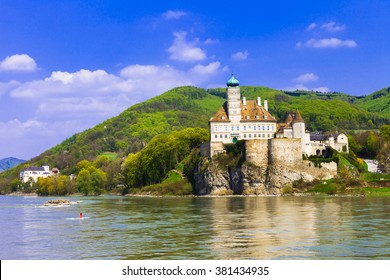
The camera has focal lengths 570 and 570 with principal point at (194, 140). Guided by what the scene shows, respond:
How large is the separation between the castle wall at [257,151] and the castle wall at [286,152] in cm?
173

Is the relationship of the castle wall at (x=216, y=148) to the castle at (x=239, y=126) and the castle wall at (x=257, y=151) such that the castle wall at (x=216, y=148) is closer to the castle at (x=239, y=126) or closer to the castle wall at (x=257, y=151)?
the castle at (x=239, y=126)

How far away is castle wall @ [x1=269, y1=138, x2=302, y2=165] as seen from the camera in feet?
336

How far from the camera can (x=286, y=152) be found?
102688mm

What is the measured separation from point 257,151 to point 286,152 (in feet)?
17.3

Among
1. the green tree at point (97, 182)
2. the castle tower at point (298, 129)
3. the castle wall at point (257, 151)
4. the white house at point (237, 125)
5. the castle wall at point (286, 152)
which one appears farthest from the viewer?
the green tree at point (97, 182)

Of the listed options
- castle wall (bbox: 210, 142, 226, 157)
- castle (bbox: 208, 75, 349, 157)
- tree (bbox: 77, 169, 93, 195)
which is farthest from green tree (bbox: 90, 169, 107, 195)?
castle wall (bbox: 210, 142, 226, 157)

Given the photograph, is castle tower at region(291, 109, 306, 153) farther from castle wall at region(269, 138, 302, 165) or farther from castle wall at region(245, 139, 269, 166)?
castle wall at region(245, 139, 269, 166)

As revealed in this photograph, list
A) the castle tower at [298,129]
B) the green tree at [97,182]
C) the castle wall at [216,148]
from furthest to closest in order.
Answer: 1. the green tree at [97,182]
2. the castle wall at [216,148]
3. the castle tower at [298,129]

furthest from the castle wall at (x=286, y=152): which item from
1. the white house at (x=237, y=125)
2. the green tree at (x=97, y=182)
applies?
the green tree at (x=97, y=182)

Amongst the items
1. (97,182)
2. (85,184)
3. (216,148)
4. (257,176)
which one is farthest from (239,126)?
(85,184)

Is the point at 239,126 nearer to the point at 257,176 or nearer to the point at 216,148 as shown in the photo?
the point at 216,148

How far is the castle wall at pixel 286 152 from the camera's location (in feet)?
336
